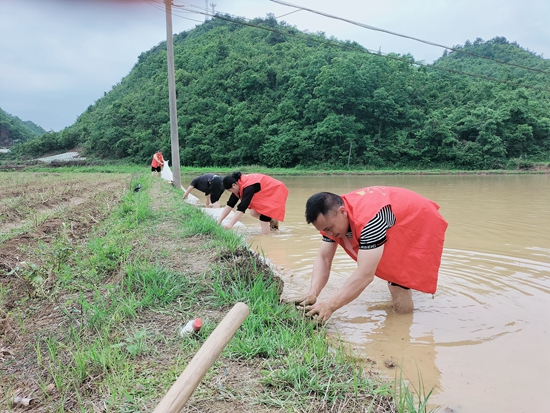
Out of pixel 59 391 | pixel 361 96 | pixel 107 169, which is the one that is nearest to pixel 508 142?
pixel 361 96

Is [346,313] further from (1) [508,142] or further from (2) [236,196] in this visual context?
(1) [508,142]

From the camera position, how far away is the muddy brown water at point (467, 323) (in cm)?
199

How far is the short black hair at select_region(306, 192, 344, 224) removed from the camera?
2.41 m

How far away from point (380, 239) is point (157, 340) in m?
1.41

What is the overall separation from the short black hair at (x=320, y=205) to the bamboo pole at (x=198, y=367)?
0.98 metres

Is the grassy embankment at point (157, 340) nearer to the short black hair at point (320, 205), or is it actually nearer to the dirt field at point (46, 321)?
the dirt field at point (46, 321)

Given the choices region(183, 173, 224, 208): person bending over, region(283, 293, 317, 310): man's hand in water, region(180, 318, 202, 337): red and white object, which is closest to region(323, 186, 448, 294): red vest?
region(283, 293, 317, 310): man's hand in water

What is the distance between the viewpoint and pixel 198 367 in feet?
4.17

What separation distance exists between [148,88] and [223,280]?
4539 centimetres

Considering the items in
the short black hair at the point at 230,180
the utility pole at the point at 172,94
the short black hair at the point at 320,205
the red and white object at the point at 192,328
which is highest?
the utility pole at the point at 172,94

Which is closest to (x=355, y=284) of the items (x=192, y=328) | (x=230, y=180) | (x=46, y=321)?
(x=192, y=328)

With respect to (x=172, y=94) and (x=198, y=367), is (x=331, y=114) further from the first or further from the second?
(x=198, y=367)

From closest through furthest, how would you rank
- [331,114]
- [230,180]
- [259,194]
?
[230,180]
[259,194]
[331,114]

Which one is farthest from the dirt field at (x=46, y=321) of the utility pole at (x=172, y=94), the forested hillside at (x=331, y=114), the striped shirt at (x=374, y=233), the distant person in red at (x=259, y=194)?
the forested hillside at (x=331, y=114)
